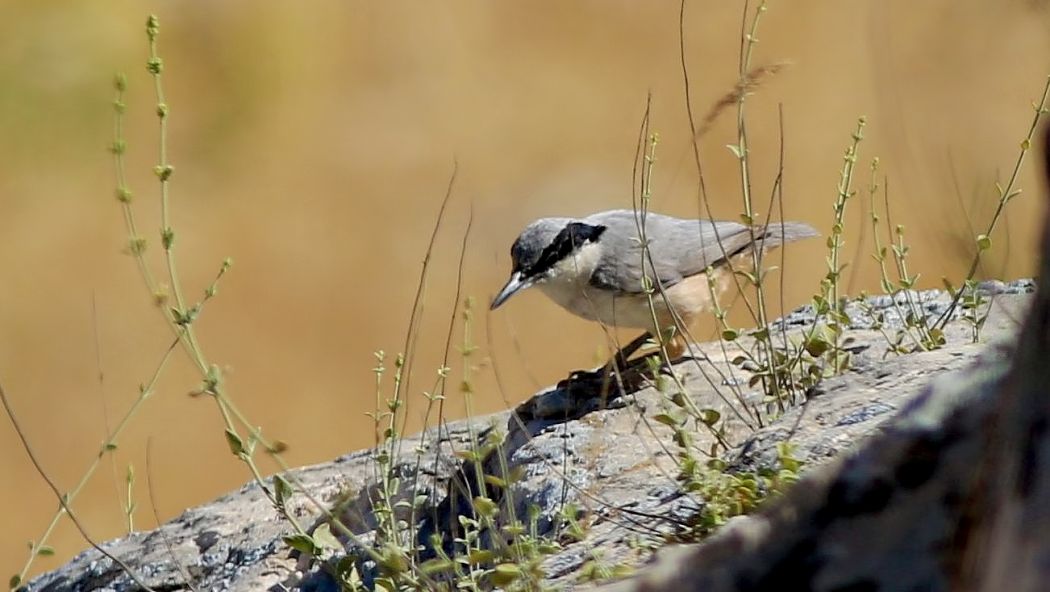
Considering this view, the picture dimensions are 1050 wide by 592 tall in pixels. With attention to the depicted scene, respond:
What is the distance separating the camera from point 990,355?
2.06m

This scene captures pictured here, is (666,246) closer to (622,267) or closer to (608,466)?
(622,267)

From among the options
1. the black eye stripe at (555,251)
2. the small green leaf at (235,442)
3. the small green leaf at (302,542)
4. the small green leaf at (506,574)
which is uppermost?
the black eye stripe at (555,251)

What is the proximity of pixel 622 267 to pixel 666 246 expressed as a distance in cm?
37

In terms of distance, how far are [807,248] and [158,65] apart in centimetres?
834

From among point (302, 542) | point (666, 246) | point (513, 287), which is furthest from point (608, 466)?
point (666, 246)

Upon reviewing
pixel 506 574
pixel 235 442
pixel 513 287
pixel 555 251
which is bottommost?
pixel 506 574

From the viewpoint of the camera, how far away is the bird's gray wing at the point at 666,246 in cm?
634

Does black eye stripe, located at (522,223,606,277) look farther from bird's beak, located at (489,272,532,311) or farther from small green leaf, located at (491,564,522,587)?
small green leaf, located at (491,564,522,587)

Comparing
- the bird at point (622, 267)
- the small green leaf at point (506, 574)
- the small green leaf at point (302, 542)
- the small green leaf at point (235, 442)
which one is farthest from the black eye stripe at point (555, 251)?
the small green leaf at point (506, 574)

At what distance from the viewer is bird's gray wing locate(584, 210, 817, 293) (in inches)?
249

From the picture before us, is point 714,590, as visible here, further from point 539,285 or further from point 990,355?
point 539,285

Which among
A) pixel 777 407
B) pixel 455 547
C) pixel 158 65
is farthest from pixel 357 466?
pixel 158 65

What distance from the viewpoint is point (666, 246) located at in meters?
6.64

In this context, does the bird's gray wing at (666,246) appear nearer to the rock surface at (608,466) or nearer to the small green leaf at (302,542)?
the rock surface at (608,466)
